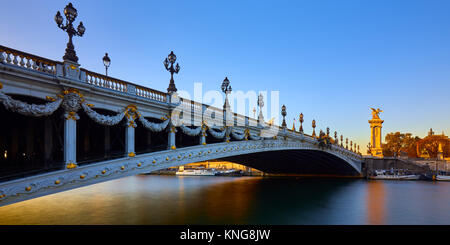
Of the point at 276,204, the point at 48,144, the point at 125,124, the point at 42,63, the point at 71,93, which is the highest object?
the point at 42,63

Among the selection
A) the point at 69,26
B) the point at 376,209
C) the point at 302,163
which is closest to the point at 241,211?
the point at 376,209

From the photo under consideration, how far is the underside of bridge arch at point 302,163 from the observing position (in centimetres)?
4144

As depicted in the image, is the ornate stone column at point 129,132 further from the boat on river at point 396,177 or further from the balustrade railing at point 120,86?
the boat on river at point 396,177

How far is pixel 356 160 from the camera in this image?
167 ft

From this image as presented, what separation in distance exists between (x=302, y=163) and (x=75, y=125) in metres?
40.3

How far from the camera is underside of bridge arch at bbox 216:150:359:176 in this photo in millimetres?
41438

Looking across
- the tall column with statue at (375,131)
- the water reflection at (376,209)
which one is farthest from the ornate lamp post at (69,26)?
the tall column with statue at (375,131)

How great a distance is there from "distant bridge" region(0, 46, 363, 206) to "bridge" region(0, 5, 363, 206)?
0.09 feet

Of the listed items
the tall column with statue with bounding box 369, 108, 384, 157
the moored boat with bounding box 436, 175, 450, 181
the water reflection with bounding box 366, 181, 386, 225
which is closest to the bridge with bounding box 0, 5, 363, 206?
the water reflection with bounding box 366, 181, 386, 225

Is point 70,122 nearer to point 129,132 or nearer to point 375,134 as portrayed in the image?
point 129,132

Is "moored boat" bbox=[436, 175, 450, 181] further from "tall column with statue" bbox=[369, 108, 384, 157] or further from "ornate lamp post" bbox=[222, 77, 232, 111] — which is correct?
"ornate lamp post" bbox=[222, 77, 232, 111]

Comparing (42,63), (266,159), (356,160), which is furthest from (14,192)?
(356,160)
